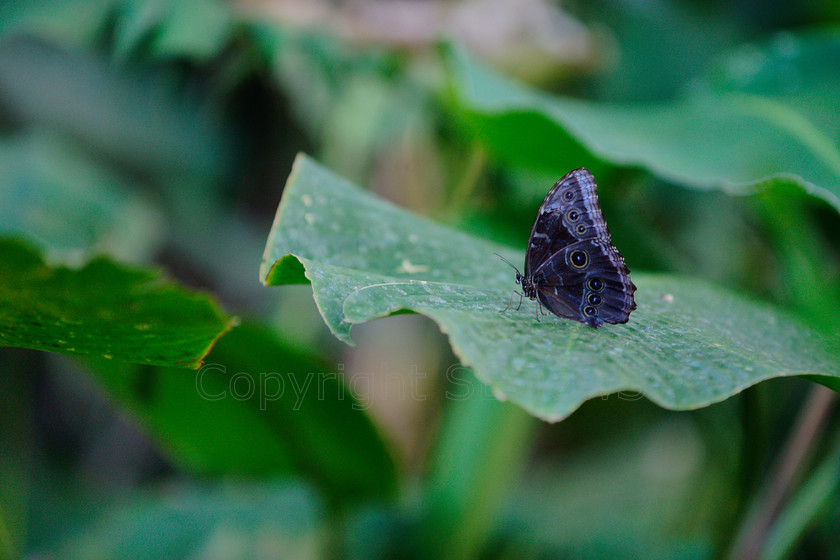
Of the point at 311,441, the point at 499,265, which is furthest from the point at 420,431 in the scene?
the point at 499,265

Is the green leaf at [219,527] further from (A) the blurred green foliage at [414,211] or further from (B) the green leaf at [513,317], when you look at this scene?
(B) the green leaf at [513,317]

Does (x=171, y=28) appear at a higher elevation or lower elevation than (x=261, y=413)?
higher

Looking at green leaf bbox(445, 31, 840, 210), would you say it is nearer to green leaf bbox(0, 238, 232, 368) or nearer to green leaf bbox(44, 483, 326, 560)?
green leaf bbox(0, 238, 232, 368)

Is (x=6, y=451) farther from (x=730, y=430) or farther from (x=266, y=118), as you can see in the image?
(x=730, y=430)

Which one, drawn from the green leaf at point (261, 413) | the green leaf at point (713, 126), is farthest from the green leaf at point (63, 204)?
the green leaf at point (713, 126)

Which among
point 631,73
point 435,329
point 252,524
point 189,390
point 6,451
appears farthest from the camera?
point 435,329

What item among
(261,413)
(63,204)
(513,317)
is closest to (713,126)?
(513,317)

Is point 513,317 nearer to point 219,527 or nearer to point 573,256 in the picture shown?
point 573,256
